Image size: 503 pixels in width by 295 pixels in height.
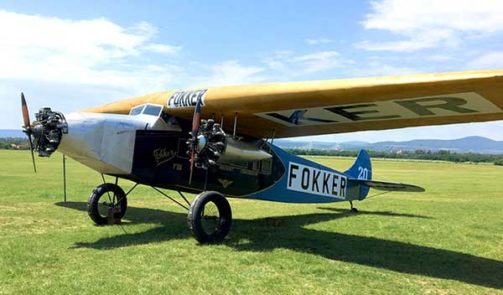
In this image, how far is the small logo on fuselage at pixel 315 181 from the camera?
1206 centimetres

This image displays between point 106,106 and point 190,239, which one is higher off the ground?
point 106,106

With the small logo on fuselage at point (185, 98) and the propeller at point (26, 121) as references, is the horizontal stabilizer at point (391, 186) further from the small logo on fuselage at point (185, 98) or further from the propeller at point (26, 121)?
the propeller at point (26, 121)

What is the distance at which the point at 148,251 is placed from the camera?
7629 mm

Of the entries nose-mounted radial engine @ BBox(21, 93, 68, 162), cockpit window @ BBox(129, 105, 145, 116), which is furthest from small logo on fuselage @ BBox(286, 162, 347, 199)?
nose-mounted radial engine @ BBox(21, 93, 68, 162)

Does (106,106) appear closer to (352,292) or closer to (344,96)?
(344,96)

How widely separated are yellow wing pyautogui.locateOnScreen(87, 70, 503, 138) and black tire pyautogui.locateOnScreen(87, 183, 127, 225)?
1986 mm

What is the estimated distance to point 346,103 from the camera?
26.1ft

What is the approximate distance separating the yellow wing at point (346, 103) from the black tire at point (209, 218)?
178 centimetres

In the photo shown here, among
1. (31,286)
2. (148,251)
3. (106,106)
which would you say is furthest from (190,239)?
(106,106)

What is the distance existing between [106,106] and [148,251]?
546 cm

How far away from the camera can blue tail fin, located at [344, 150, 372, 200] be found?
1501 cm

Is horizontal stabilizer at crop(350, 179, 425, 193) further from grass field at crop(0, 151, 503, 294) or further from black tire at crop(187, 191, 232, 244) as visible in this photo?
black tire at crop(187, 191, 232, 244)

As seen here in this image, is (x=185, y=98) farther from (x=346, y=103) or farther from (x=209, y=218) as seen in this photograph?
(x=346, y=103)

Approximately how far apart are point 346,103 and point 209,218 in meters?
3.32
